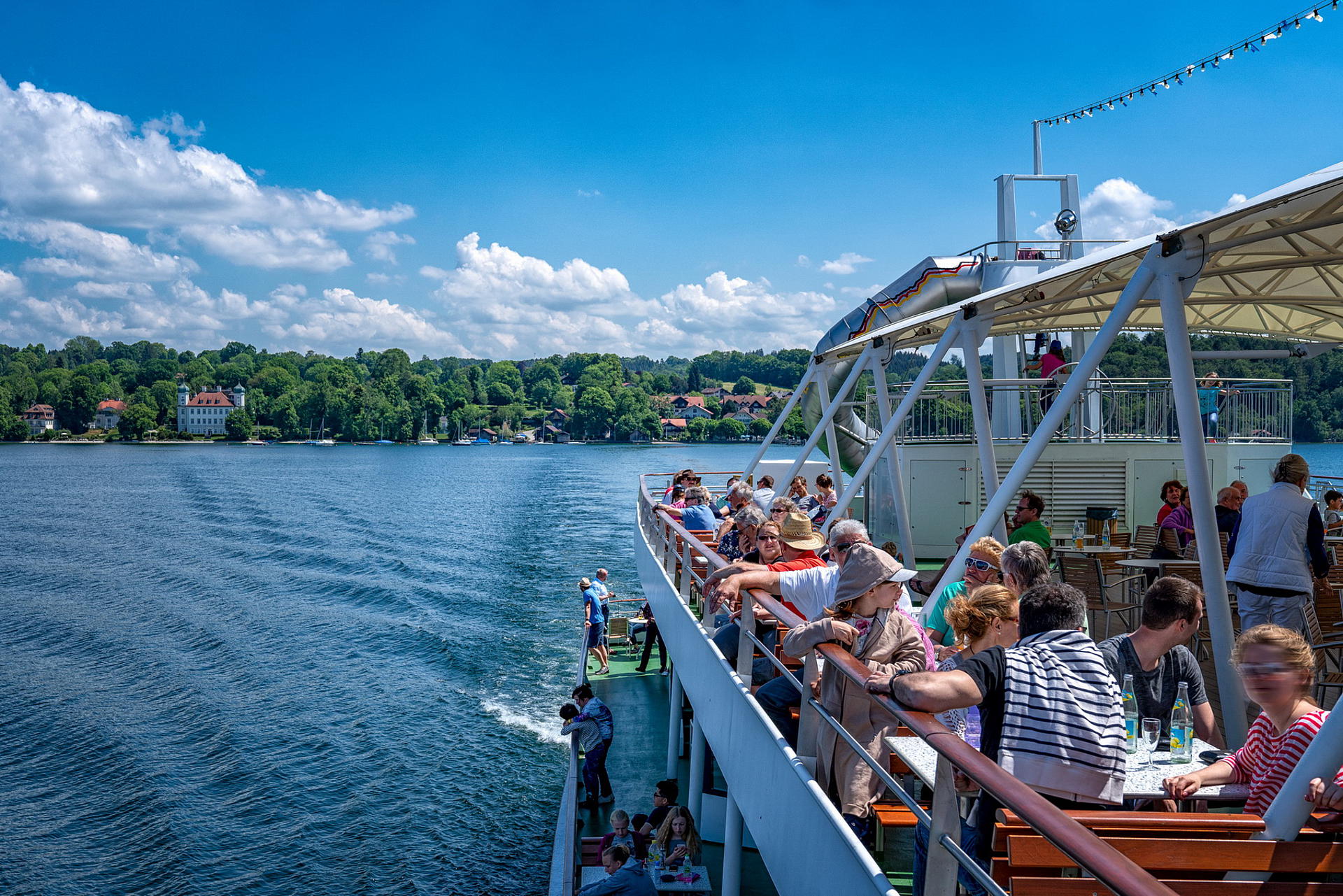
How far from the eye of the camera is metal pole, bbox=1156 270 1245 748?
5414mm

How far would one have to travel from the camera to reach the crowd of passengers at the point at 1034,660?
325cm

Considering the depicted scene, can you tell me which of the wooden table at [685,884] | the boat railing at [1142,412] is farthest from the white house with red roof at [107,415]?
the wooden table at [685,884]

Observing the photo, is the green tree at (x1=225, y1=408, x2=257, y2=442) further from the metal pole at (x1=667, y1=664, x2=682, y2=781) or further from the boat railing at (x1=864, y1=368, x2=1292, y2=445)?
the metal pole at (x1=667, y1=664, x2=682, y2=781)

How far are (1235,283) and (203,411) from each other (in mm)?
199518

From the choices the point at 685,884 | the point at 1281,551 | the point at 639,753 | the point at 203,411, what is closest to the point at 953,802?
the point at 1281,551

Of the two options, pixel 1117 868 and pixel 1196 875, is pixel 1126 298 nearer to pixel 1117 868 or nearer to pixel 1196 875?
pixel 1196 875

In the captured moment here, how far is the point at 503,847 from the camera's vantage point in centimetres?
1619

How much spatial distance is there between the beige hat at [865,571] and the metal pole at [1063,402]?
5.63 ft

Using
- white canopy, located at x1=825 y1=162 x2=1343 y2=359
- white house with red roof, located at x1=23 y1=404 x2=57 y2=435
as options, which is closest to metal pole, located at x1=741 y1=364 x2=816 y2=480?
white canopy, located at x1=825 y1=162 x2=1343 y2=359

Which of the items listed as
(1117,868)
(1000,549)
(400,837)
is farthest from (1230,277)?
(400,837)

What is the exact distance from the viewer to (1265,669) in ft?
10.8

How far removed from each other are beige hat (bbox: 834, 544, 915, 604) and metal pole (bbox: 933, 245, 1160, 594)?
1.72 m

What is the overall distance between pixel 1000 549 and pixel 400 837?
14.1 meters

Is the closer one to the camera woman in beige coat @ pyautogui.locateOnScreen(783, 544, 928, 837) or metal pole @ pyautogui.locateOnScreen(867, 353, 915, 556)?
woman in beige coat @ pyautogui.locateOnScreen(783, 544, 928, 837)
